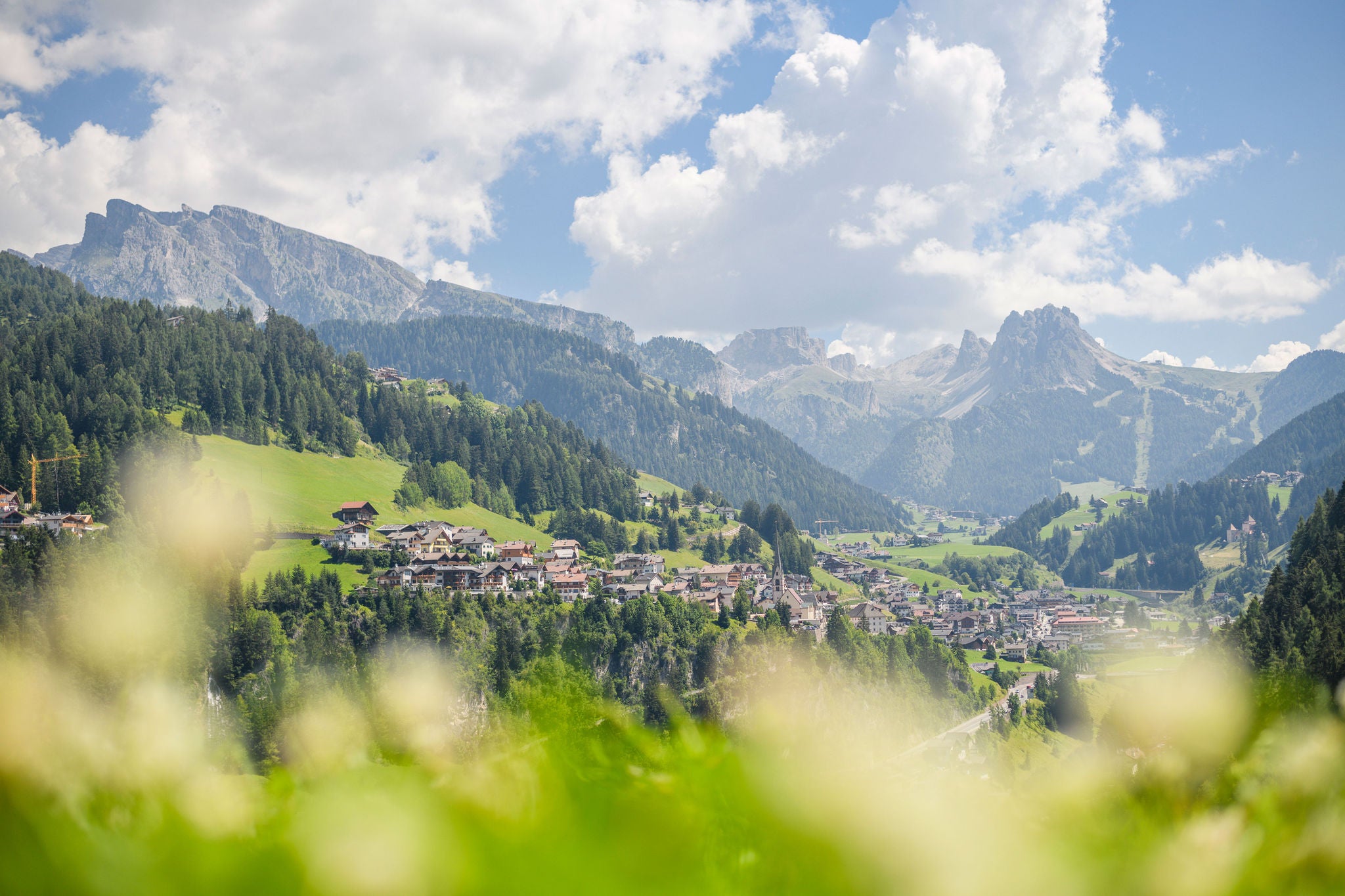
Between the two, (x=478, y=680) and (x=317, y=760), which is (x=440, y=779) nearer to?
(x=317, y=760)

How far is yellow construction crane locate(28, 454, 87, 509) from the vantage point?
340ft

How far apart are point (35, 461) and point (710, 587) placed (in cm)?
8548

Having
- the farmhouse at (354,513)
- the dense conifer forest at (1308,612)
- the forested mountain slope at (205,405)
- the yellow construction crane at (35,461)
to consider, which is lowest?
the dense conifer forest at (1308,612)

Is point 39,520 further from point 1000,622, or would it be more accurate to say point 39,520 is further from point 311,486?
point 1000,622

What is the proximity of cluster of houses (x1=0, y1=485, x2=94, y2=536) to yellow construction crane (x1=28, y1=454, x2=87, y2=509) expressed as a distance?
197 inches

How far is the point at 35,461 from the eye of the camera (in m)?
106

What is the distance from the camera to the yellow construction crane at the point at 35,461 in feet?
340

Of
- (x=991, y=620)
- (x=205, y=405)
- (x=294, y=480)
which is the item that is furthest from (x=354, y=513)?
(x=991, y=620)

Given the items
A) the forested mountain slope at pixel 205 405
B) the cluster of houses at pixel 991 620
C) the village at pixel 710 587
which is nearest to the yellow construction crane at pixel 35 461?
the forested mountain slope at pixel 205 405

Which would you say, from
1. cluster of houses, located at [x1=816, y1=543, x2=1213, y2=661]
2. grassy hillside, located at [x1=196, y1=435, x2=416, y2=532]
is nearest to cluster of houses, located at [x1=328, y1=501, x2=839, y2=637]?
grassy hillside, located at [x1=196, y1=435, x2=416, y2=532]

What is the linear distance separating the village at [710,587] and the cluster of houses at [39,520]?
2800 centimetres

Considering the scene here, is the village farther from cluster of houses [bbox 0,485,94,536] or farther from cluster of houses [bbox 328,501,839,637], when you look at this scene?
cluster of houses [bbox 0,485,94,536]

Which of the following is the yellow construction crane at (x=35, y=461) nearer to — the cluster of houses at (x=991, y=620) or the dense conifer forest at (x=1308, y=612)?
the cluster of houses at (x=991, y=620)

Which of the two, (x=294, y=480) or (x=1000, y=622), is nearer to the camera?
(x=294, y=480)
